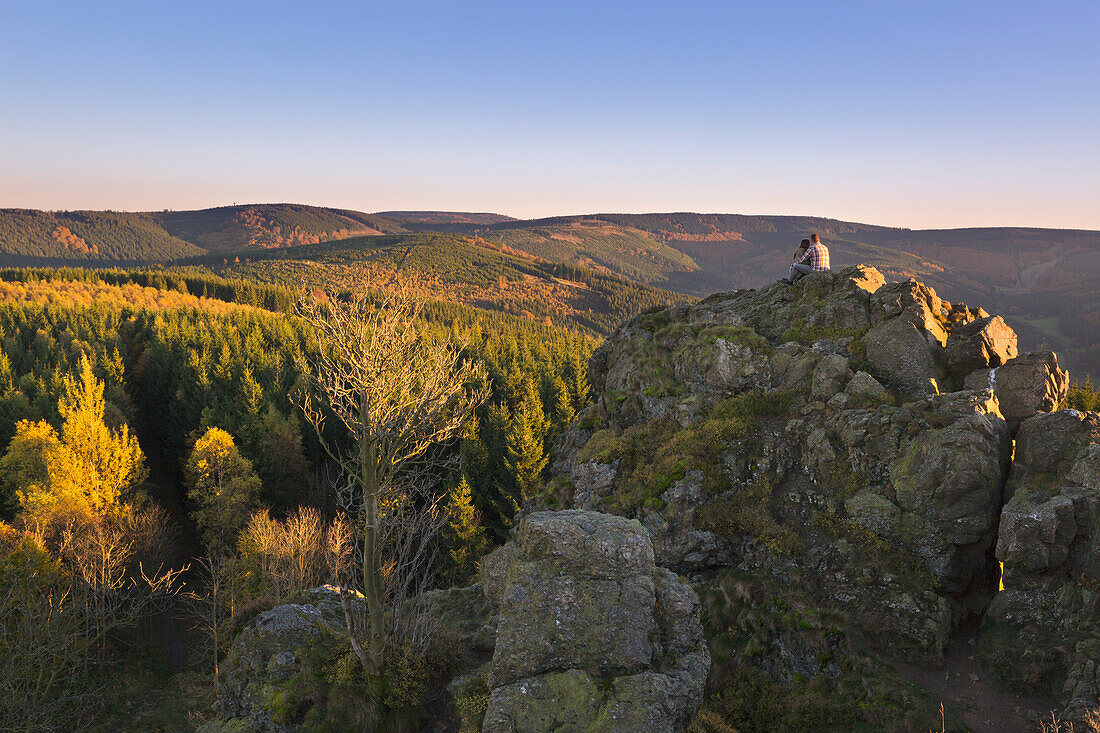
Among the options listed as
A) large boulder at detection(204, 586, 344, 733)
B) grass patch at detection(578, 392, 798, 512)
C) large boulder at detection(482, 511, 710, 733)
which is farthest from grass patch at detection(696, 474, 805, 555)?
large boulder at detection(204, 586, 344, 733)

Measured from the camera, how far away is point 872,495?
16266mm

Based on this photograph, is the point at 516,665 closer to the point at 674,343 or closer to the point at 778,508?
the point at 778,508

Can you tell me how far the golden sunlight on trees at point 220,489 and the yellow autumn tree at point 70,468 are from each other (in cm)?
525

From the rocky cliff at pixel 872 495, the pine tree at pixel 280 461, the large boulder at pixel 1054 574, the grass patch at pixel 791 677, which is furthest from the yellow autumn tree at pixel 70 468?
the large boulder at pixel 1054 574

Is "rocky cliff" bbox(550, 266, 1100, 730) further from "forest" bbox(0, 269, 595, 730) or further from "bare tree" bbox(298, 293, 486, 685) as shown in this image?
"bare tree" bbox(298, 293, 486, 685)

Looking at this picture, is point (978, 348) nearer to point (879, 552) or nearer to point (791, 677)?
point (879, 552)

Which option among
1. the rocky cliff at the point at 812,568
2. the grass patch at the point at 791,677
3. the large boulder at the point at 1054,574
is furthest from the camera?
the grass patch at the point at 791,677

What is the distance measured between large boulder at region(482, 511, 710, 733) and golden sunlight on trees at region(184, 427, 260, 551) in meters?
40.1

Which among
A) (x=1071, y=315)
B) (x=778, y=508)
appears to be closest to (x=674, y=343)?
(x=778, y=508)

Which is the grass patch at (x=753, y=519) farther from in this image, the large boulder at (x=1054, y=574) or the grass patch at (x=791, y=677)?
the large boulder at (x=1054, y=574)

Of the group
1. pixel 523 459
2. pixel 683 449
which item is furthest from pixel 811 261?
pixel 523 459

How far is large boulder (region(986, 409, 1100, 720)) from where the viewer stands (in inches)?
493

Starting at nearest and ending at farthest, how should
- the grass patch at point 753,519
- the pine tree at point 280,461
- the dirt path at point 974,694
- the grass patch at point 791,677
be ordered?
the dirt path at point 974,694 → the grass patch at point 791,677 → the grass patch at point 753,519 → the pine tree at point 280,461

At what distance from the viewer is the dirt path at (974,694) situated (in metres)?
12.1
